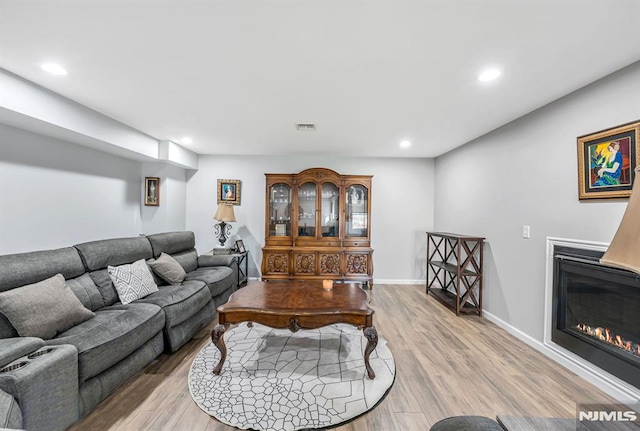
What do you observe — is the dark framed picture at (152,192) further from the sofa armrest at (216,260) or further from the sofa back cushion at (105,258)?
the sofa back cushion at (105,258)

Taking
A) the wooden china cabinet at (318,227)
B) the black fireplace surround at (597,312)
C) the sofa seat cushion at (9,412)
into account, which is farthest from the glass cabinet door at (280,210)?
the black fireplace surround at (597,312)

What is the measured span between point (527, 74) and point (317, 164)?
130 inches

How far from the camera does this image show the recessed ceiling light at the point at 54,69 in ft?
6.17

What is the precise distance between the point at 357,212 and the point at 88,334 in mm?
3719

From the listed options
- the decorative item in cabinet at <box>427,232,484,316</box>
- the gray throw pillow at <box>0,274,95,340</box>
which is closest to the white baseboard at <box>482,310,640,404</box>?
the decorative item in cabinet at <box>427,232,484,316</box>

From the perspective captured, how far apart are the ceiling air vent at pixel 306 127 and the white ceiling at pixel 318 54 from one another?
0.66 ft

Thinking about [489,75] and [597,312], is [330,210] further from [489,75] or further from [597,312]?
[597,312]

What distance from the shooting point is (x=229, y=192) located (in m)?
4.77

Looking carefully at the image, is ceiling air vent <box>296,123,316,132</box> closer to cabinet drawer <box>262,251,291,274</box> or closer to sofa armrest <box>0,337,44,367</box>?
cabinet drawer <box>262,251,291,274</box>

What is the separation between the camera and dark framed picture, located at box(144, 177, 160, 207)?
13.5 feet

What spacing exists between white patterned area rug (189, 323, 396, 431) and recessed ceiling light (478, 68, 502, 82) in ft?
8.02

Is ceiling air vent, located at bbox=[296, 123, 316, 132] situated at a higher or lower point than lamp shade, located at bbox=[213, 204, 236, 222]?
higher

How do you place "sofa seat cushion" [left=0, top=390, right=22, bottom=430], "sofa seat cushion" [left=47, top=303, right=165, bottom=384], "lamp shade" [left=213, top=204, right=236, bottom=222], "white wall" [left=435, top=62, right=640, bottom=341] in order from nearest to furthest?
"sofa seat cushion" [left=0, top=390, right=22, bottom=430] < "sofa seat cushion" [left=47, top=303, right=165, bottom=384] < "white wall" [left=435, top=62, right=640, bottom=341] < "lamp shade" [left=213, top=204, right=236, bottom=222]

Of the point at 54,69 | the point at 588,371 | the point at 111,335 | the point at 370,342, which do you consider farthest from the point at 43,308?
the point at 588,371
